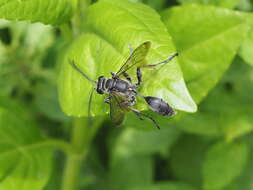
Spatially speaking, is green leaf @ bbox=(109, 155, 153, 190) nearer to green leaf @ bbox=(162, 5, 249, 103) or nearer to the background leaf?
the background leaf

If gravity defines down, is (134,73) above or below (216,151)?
above

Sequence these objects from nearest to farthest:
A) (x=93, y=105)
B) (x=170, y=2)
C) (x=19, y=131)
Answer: (x=93, y=105)
(x=19, y=131)
(x=170, y=2)

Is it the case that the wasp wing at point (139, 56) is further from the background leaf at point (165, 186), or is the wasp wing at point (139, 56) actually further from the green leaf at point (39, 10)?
the background leaf at point (165, 186)

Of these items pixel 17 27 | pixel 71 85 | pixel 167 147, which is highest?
pixel 71 85

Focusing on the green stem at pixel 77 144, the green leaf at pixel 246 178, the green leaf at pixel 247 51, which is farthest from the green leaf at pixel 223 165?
the green leaf at pixel 247 51

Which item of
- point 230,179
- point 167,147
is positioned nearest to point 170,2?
point 167,147

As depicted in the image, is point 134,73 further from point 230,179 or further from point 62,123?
point 62,123

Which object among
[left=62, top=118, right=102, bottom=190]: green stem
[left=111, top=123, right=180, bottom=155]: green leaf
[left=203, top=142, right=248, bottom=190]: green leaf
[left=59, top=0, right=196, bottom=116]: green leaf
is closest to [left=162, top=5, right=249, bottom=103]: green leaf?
[left=59, top=0, right=196, bottom=116]: green leaf
